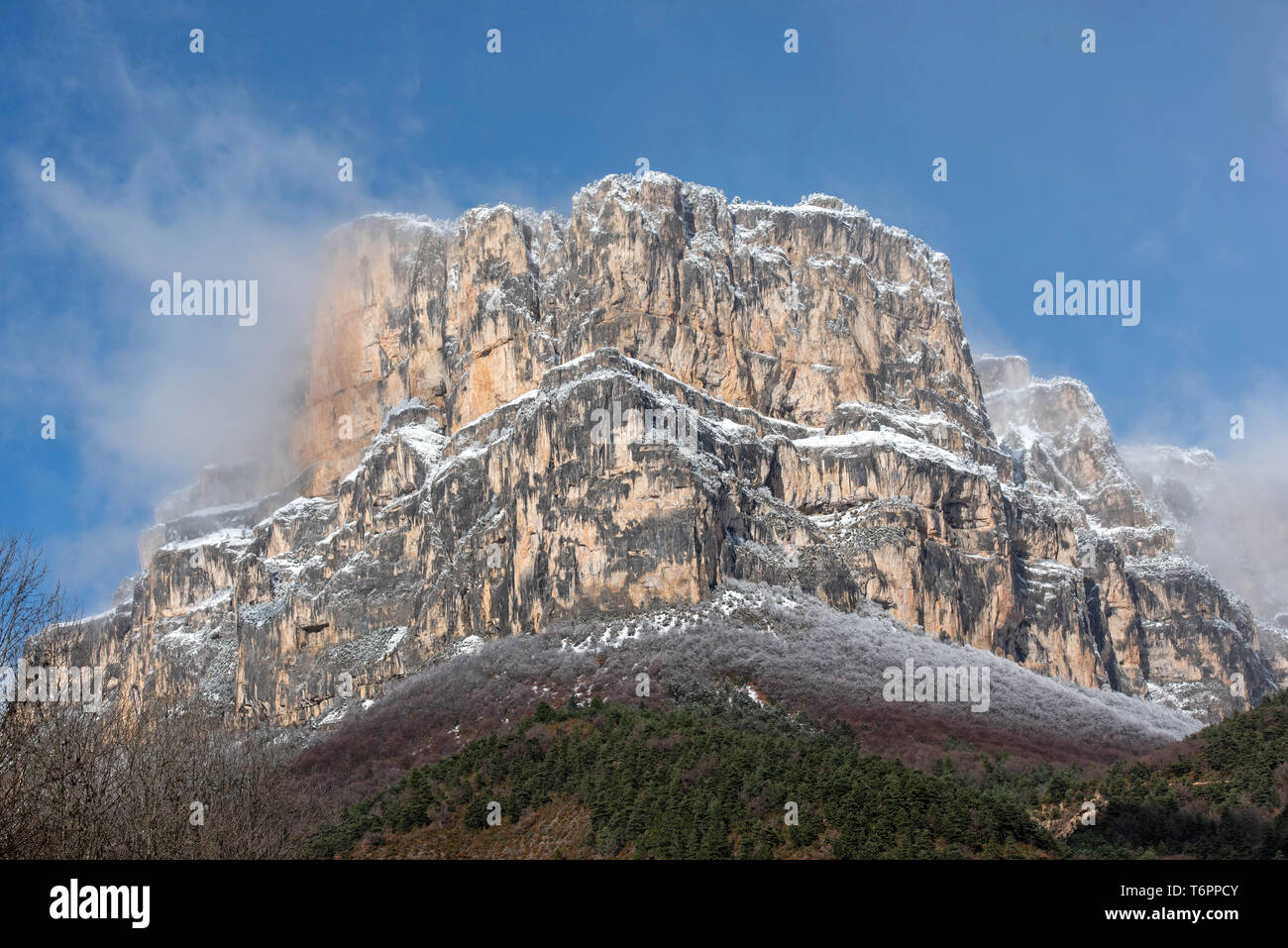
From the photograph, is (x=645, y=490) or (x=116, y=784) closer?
(x=116, y=784)

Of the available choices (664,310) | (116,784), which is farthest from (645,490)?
(116,784)

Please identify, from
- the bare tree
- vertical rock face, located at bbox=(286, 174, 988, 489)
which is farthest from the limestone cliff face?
the bare tree

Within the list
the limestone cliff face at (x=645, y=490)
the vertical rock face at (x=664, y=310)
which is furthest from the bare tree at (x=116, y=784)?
the vertical rock face at (x=664, y=310)

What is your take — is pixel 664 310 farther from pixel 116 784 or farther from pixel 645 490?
pixel 116 784

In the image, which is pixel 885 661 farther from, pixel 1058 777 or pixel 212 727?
pixel 212 727

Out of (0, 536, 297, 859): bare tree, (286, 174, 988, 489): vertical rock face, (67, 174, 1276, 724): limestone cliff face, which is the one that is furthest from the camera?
(286, 174, 988, 489): vertical rock face

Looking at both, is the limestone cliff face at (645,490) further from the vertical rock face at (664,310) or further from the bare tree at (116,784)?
the bare tree at (116,784)

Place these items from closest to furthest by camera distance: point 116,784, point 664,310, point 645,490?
1. point 116,784
2. point 645,490
3. point 664,310

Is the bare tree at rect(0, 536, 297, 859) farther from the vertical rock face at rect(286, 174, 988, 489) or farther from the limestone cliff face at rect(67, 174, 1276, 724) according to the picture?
the vertical rock face at rect(286, 174, 988, 489)
